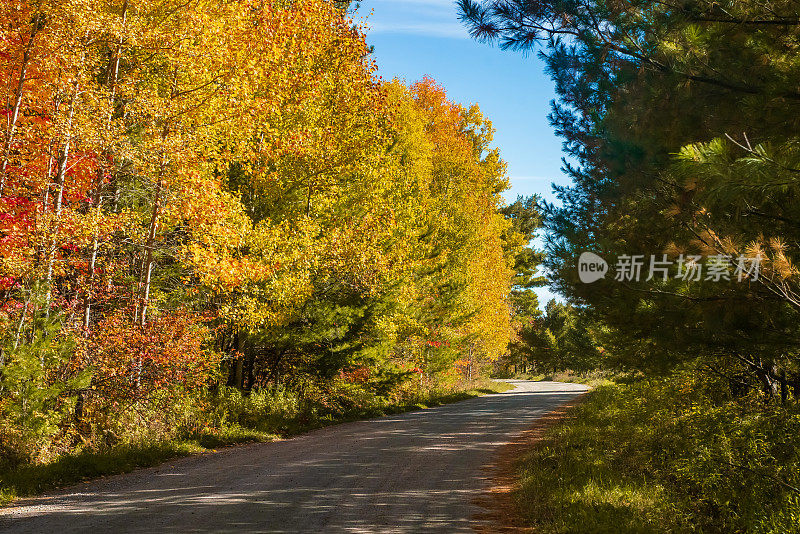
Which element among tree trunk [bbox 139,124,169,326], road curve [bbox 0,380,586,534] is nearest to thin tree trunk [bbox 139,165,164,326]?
tree trunk [bbox 139,124,169,326]

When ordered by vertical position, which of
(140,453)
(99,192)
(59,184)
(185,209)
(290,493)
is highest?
(99,192)

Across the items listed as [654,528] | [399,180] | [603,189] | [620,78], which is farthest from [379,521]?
[399,180]

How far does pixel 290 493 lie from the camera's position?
7941 millimetres

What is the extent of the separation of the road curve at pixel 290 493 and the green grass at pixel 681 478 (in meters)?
1.12

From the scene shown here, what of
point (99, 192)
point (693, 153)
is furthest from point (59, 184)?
point (693, 153)

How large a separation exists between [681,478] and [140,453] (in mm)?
8987

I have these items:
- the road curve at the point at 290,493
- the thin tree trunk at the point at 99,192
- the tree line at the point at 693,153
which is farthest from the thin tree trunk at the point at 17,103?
the tree line at the point at 693,153

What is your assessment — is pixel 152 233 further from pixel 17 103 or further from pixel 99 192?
pixel 17 103

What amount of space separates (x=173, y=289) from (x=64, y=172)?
4230 millimetres

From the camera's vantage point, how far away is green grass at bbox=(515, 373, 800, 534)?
20.7ft

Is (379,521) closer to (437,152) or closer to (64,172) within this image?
(64,172)

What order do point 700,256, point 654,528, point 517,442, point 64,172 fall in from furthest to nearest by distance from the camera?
point 517,442, point 64,172, point 654,528, point 700,256

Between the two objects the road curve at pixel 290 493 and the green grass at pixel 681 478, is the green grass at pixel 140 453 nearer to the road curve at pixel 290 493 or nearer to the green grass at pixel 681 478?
the road curve at pixel 290 493

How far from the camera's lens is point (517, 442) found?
13578 mm
